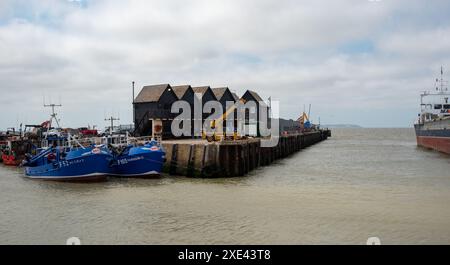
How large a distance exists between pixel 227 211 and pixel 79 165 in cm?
1252

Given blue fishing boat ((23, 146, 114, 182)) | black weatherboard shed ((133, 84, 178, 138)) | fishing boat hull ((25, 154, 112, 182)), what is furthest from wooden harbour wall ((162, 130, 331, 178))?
black weatherboard shed ((133, 84, 178, 138))

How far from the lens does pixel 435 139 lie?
5638 cm

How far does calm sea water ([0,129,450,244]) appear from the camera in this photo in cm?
A: 1313

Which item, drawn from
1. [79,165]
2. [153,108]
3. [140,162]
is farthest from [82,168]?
[153,108]

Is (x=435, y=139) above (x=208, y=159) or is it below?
above

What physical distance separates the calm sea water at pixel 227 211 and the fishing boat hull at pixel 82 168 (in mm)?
873

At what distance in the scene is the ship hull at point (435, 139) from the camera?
49.7 m

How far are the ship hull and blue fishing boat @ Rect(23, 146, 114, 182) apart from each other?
41.7m

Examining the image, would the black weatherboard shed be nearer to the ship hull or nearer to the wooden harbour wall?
the wooden harbour wall

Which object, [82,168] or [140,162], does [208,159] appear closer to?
[140,162]

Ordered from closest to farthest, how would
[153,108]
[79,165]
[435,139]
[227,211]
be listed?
[227,211]
[79,165]
[153,108]
[435,139]

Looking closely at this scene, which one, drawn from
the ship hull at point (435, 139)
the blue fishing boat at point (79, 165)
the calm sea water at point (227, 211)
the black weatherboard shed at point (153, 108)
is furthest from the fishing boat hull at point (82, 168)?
the ship hull at point (435, 139)

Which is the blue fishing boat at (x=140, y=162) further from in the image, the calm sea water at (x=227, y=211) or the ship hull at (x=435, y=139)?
the ship hull at (x=435, y=139)
